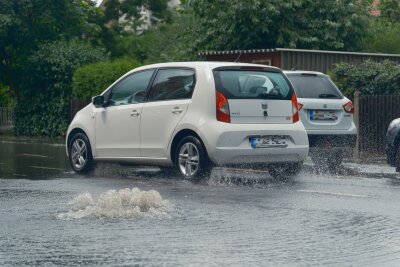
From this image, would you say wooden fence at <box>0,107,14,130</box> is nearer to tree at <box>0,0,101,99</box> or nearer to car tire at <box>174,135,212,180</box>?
tree at <box>0,0,101,99</box>

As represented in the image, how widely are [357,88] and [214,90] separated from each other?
8.38m

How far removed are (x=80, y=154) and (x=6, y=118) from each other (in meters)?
21.7

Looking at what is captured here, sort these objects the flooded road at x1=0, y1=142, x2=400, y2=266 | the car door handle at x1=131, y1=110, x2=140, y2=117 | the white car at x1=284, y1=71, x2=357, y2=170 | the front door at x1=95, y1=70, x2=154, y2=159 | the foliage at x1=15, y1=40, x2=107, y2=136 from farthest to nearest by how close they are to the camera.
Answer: the foliage at x1=15, y1=40, x2=107, y2=136, the white car at x1=284, y1=71, x2=357, y2=170, the front door at x1=95, y1=70, x2=154, y2=159, the car door handle at x1=131, y1=110, x2=140, y2=117, the flooded road at x1=0, y1=142, x2=400, y2=266

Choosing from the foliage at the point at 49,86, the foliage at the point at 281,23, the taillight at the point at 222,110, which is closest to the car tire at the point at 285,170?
the taillight at the point at 222,110

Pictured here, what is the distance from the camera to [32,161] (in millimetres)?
19578

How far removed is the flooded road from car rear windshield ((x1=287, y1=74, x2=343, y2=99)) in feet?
9.16

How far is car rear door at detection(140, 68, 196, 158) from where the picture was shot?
1477 cm

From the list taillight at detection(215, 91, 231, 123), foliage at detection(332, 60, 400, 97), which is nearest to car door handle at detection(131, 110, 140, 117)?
taillight at detection(215, 91, 231, 123)

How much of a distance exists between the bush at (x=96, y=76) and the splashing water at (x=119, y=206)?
1820 cm

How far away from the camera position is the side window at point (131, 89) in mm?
15664

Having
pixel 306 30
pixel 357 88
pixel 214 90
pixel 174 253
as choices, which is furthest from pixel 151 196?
pixel 306 30

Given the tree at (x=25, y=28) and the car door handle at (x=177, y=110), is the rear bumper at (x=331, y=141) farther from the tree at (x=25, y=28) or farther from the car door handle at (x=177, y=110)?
the tree at (x=25, y=28)

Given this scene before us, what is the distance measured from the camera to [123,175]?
15953 millimetres

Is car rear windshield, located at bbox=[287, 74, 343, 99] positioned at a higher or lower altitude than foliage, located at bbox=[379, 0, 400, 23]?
higher
